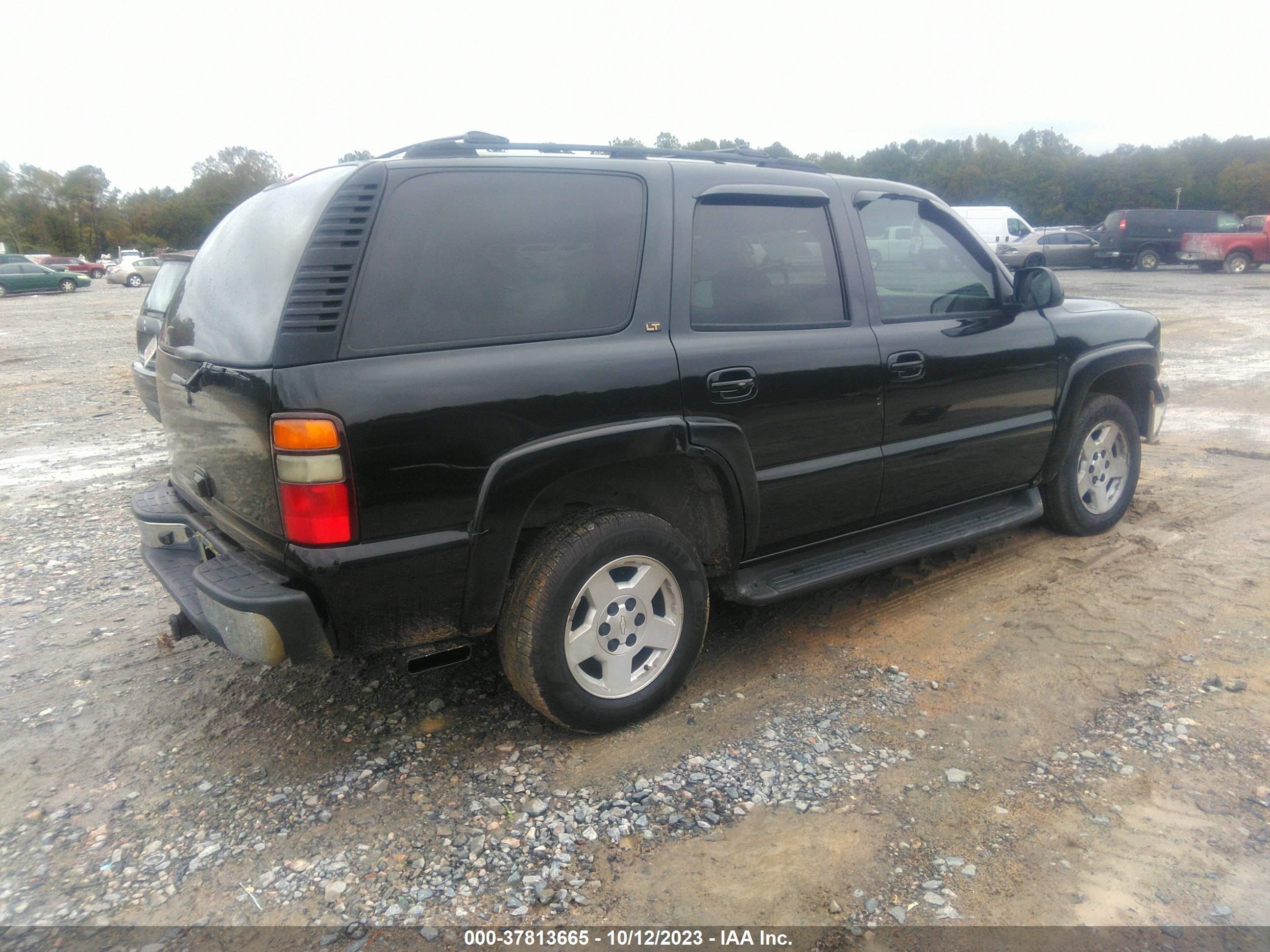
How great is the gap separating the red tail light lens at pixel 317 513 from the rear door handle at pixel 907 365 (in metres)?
2.19

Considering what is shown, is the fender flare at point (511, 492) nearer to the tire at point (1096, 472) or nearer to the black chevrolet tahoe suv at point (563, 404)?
the black chevrolet tahoe suv at point (563, 404)

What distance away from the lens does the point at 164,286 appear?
271 inches

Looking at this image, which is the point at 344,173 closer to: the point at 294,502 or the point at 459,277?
the point at 459,277

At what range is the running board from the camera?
138 inches

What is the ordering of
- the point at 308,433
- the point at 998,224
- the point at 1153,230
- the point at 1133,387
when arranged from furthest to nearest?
the point at 998,224
the point at 1153,230
the point at 1133,387
the point at 308,433

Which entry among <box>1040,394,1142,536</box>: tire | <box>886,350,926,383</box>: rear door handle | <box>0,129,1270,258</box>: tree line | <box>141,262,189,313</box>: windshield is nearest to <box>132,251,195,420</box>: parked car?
<box>141,262,189,313</box>: windshield

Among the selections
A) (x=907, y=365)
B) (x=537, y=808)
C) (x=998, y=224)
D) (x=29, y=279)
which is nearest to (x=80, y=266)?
(x=29, y=279)

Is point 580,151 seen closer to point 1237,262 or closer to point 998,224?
point 998,224

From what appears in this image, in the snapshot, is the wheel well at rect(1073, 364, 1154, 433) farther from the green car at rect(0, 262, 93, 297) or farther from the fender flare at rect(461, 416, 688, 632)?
the green car at rect(0, 262, 93, 297)

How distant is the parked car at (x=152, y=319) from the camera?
6.20 m

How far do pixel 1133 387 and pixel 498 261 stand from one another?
3.80 metres

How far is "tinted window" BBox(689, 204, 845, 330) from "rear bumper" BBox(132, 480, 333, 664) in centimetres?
161

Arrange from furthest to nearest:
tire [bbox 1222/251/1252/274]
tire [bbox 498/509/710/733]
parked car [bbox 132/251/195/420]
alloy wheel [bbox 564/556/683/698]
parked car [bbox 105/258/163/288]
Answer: parked car [bbox 105/258/163/288] < tire [bbox 1222/251/1252/274] < parked car [bbox 132/251/195/420] < alloy wheel [bbox 564/556/683/698] < tire [bbox 498/509/710/733]

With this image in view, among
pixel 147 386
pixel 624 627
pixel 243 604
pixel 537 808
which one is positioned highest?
pixel 147 386
